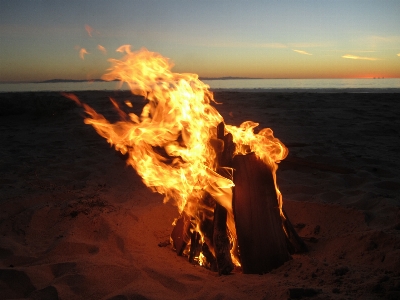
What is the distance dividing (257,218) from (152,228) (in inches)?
65.2

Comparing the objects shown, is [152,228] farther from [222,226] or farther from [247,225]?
[247,225]

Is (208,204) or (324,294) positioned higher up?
(208,204)

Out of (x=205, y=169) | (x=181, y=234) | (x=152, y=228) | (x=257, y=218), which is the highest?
(x=205, y=169)

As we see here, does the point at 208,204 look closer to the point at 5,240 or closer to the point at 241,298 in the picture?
the point at 241,298

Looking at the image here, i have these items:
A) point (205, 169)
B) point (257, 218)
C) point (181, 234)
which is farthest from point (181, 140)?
point (257, 218)

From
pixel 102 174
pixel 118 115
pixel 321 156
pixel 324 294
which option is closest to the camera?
pixel 324 294

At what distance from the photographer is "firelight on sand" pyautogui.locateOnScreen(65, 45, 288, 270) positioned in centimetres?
409

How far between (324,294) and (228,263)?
1.00 metres

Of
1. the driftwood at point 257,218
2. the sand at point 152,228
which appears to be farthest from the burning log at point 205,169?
the sand at point 152,228

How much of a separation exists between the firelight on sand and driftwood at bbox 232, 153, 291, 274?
12cm

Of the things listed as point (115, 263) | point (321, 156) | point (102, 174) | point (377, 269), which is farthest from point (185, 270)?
point (321, 156)

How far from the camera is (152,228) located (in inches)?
193

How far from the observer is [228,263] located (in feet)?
12.3

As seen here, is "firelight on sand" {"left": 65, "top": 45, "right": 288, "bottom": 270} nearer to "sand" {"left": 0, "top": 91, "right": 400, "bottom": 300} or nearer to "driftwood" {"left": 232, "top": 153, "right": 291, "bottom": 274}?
"driftwood" {"left": 232, "top": 153, "right": 291, "bottom": 274}
